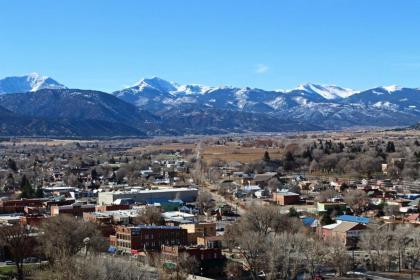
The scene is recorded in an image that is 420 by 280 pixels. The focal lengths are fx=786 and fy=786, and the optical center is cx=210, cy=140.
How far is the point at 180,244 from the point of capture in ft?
140

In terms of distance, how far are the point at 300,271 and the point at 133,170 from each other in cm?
5604

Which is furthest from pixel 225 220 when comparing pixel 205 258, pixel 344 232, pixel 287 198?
pixel 205 258

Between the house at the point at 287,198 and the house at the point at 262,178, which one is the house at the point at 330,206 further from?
the house at the point at 262,178

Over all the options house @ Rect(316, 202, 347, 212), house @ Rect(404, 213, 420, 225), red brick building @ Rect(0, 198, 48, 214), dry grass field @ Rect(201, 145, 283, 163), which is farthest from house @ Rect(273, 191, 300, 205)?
dry grass field @ Rect(201, 145, 283, 163)

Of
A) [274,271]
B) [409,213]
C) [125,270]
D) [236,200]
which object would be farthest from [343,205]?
[125,270]

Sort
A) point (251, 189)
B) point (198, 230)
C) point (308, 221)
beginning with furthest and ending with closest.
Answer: point (251, 189)
point (308, 221)
point (198, 230)

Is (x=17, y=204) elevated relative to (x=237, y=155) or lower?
lower

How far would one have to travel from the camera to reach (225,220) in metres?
54.5

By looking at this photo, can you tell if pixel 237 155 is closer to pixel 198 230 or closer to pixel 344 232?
pixel 198 230

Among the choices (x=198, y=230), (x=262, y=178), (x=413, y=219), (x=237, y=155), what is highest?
(x=237, y=155)

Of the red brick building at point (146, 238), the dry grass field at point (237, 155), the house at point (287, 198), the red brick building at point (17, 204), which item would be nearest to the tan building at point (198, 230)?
the red brick building at point (146, 238)

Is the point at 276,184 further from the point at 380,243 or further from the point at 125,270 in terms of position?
the point at 125,270

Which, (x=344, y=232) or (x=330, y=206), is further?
(x=330, y=206)

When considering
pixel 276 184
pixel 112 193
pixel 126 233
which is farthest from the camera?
pixel 276 184
